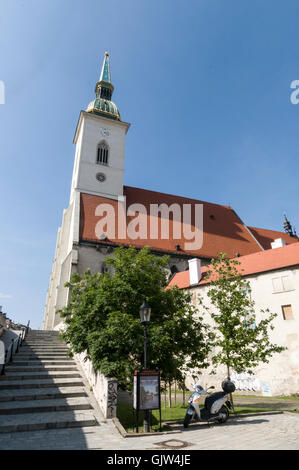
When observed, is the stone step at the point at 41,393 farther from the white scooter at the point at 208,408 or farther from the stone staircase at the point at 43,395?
the white scooter at the point at 208,408

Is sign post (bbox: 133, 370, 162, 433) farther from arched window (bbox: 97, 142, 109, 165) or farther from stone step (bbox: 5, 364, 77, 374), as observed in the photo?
arched window (bbox: 97, 142, 109, 165)

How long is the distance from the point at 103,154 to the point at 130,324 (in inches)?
1164

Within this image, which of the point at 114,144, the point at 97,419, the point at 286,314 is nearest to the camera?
the point at 97,419

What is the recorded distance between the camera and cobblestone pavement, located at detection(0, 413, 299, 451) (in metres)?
5.82

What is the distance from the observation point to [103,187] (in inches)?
1293

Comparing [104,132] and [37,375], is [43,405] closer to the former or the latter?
[37,375]

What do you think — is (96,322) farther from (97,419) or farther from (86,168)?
(86,168)

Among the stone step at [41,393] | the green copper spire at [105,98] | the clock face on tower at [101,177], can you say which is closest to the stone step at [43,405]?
the stone step at [41,393]

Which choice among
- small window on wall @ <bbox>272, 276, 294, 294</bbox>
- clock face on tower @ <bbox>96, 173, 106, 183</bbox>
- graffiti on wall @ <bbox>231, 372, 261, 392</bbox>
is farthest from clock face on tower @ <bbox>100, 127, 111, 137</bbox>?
graffiti on wall @ <bbox>231, 372, 261, 392</bbox>

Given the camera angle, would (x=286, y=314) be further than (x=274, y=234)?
No

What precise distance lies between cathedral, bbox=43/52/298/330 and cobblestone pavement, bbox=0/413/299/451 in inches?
736

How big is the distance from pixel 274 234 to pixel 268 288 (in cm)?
2356
